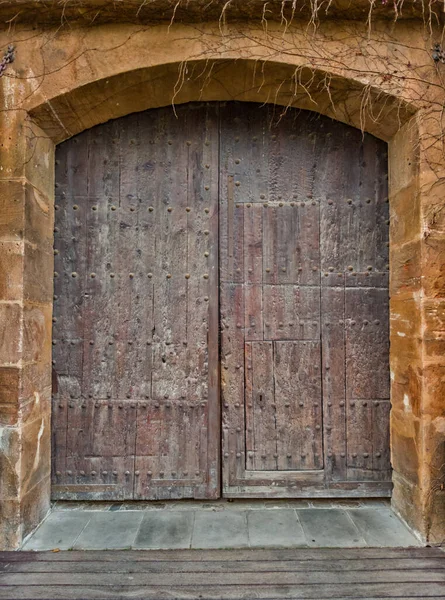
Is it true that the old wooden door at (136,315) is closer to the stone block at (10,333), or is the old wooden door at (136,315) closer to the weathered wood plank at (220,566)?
the stone block at (10,333)

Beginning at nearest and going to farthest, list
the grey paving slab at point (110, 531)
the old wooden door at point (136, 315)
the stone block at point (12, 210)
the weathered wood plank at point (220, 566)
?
the weathered wood plank at point (220, 566) < the grey paving slab at point (110, 531) < the stone block at point (12, 210) < the old wooden door at point (136, 315)

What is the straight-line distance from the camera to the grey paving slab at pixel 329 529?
193 centimetres

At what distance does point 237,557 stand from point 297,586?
1.00 ft

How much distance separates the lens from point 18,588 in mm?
1653

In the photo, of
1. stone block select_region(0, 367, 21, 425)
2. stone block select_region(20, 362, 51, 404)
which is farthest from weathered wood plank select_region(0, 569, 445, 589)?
stone block select_region(20, 362, 51, 404)

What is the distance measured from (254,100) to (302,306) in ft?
4.15

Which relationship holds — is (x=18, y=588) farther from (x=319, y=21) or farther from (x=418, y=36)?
(x=418, y=36)

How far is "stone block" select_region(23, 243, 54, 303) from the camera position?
206 cm

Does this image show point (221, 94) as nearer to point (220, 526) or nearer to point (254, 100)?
point (254, 100)

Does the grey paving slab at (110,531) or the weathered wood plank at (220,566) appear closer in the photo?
the weathered wood plank at (220,566)

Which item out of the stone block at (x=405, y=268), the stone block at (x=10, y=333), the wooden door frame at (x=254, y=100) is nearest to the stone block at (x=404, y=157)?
the wooden door frame at (x=254, y=100)

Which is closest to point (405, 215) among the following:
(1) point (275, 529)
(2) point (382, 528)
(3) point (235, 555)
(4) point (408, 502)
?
(4) point (408, 502)

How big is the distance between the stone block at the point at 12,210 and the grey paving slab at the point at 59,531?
61.1 inches

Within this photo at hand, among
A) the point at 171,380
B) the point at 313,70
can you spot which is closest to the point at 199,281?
the point at 171,380
